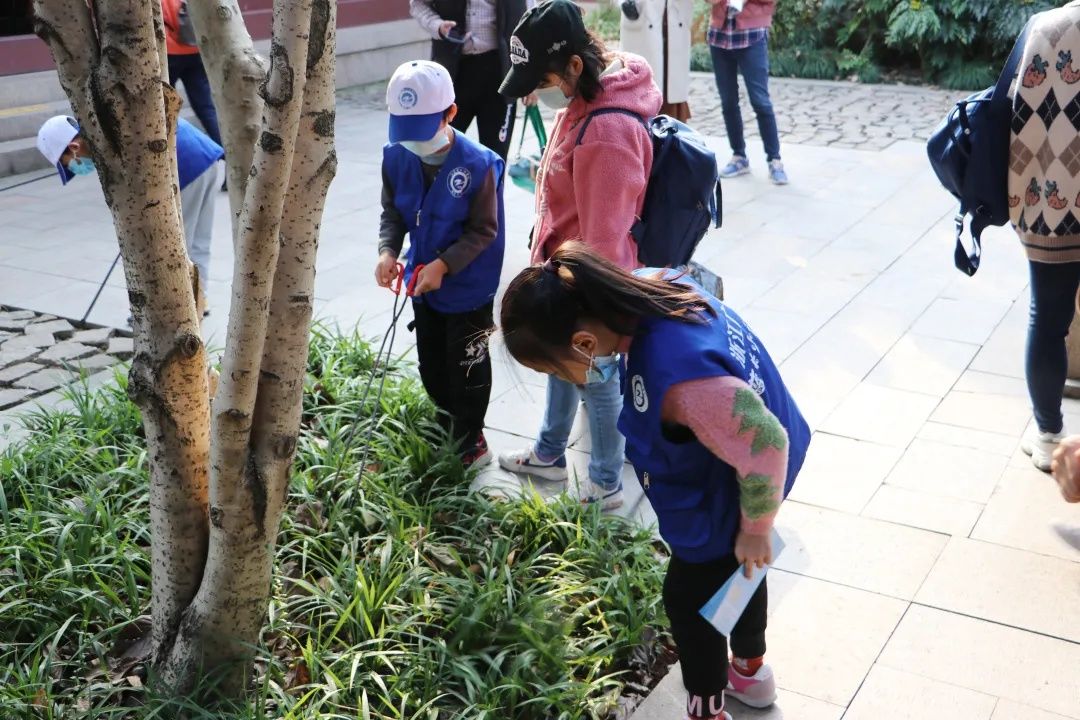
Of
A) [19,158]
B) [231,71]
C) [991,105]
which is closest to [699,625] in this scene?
[231,71]

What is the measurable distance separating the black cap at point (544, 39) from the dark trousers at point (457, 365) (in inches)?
36.3

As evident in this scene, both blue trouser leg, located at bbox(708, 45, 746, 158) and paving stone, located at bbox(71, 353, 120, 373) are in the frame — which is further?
blue trouser leg, located at bbox(708, 45, 746, 158)

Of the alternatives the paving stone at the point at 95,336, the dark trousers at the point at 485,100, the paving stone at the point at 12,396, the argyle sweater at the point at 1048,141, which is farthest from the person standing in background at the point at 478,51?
the argyle sweater at the point at 1048,141

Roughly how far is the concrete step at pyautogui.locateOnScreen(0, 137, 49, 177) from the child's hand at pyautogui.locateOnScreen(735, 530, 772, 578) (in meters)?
8.37

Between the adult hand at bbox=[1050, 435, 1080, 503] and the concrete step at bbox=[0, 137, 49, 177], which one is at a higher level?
the adult hand at bbox=[1050, 435, 1080, 503]

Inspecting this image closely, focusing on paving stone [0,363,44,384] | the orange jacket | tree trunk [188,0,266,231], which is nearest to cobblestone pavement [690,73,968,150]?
the orange jacket

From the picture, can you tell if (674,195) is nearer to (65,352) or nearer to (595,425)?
(595,425)

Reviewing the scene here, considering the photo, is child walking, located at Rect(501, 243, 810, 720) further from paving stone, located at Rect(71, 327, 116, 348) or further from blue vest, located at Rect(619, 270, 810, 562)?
paving stone, located at Rect(71, 327, 116, 348)

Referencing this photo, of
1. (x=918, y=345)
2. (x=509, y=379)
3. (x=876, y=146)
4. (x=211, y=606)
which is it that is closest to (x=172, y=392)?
(x=211, y=606)

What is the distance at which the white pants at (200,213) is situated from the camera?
17.9 ft

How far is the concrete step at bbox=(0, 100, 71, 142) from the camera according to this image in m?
9.56

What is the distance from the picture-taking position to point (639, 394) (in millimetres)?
2523

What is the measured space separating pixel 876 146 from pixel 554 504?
6.97m

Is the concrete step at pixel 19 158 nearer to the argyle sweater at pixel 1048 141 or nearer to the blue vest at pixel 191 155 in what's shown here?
the blue vest at pixel 191 155
